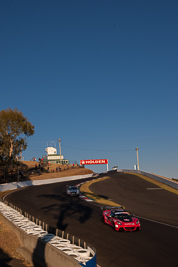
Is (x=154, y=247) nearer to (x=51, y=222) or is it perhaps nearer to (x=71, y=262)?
(x=71, y=262)

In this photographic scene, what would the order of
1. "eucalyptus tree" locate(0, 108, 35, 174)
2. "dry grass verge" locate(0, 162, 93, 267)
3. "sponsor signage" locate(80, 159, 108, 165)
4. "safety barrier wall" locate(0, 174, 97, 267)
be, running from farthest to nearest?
1. "sponsor signage" locate(80, 159, 108, 165)
2. "eucalyptus tree" locate(0, 108, 35, 174)
3. "dry grass verge" locate(0, 162, 93, 267)
4. "safety barrier wall" locate(0, 174, 97, 267)

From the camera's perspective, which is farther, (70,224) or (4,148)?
(4,148)

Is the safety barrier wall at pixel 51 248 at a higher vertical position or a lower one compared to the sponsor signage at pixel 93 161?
lower

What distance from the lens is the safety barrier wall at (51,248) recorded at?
27.5 ft

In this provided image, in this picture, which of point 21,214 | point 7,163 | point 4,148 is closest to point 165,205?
point 21,214

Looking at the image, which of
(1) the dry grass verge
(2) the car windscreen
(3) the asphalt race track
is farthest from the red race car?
(1) the dry grass verge

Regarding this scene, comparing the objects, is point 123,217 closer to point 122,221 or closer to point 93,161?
point 122,221

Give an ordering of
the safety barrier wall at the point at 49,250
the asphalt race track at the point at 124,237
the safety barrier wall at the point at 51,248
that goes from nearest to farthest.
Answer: the safety barrier wall at the point at 49,250, the safety barrier wall at the point at 51,248, the asphalt race track at the point at 124,237

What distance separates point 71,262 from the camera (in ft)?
26.0

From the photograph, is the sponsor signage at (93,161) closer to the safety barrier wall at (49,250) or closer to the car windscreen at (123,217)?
the car windscreen at (123,217)

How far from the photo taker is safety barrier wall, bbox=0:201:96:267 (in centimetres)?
838

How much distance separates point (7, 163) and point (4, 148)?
7175 mm

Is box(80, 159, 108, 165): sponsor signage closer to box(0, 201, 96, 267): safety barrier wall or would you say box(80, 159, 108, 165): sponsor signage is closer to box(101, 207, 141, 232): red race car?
box(101, 207, 141, 232): red race car

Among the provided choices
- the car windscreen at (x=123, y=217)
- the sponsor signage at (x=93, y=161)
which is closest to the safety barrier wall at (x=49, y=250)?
the car windscreen at (x=123, y=217)
